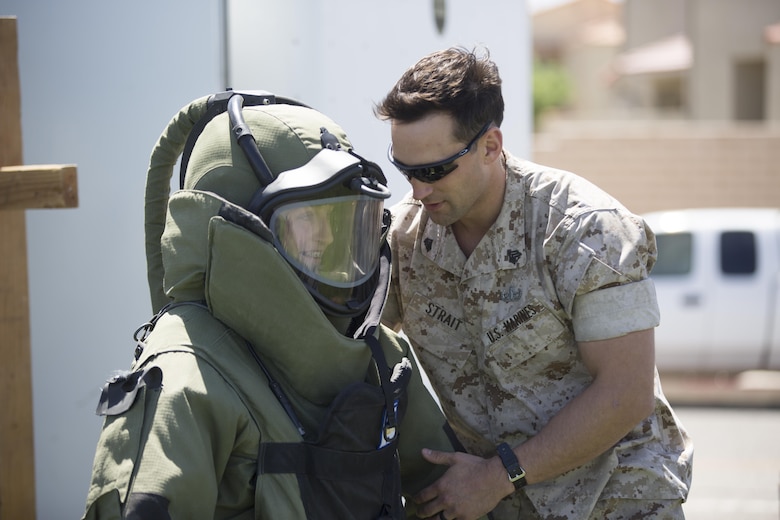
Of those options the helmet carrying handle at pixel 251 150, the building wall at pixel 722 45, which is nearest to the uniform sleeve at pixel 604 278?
the helmet carrying handle at pixel 251 150

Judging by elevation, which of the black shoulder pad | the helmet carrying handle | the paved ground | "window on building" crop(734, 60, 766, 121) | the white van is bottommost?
the paved ground

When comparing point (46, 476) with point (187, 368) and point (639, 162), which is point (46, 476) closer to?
point (187, 368)

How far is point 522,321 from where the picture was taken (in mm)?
2488

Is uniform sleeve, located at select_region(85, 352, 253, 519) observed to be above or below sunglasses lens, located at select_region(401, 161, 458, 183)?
below

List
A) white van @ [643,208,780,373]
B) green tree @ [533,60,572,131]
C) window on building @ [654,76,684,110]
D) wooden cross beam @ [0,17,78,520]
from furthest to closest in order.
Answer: green tree @ [533,60,572,131]
window on building @ [654,76,684,110]
white van @ [643,208,780,373]
wooden cross beam @ [0,17,78,520]

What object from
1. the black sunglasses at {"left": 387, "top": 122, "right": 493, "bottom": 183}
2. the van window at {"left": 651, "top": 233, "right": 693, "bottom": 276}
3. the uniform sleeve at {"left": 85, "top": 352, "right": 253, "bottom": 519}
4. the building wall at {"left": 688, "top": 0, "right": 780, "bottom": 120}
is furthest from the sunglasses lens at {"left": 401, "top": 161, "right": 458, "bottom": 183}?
the building wall at {"left": 688, "top": 0, "right": 780, "bottom": 120}

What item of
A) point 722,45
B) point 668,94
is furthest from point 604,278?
point 668,94

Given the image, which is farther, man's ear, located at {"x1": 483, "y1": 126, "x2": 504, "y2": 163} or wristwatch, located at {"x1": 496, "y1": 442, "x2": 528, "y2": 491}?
man's ear, located at {"x1": 483, "y1": 126, "x2": 504, "y2": 163}

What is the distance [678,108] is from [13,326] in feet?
102

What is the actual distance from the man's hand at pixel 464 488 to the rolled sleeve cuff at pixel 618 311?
0.40m

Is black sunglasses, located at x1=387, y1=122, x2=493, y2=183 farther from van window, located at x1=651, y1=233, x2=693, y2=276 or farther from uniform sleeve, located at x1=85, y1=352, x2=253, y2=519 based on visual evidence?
van window, located at x1=651, y1=233, x2=693, y2=276

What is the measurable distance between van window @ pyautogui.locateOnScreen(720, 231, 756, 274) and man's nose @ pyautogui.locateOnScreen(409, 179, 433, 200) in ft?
24.0

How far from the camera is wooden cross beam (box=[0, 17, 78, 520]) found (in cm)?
257

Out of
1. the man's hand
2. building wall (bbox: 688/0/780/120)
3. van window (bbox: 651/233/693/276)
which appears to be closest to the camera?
the man's hand
